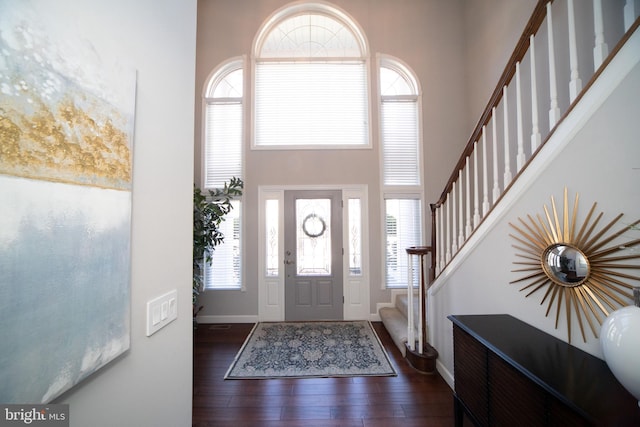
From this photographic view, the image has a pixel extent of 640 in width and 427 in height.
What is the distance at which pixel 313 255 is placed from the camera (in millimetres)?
4074

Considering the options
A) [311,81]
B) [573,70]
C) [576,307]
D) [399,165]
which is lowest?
[576,307]

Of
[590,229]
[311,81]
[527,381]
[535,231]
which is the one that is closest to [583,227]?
[590,229]

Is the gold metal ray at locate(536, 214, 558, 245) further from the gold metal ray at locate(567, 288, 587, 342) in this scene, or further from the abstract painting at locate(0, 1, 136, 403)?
the abstract painting at locate(0, 1, 136, 403)

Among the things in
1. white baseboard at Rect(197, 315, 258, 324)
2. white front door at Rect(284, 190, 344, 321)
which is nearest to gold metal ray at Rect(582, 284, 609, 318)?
white front door at Rect(284, 190, 344, 321)

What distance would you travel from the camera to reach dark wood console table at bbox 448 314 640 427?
0.91 metres

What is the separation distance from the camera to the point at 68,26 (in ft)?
2.28

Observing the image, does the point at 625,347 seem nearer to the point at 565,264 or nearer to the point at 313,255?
the point at 565,264

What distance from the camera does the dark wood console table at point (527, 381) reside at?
2.97 ft

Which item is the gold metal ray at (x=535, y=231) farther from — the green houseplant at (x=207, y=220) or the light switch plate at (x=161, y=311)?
the green houseplant at (x=207, y=220)

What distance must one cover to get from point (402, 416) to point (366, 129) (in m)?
3.65

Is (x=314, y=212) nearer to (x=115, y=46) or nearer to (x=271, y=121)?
(x=271, y=121)

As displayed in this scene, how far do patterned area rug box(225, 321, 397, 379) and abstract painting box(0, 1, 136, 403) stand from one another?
Answer: 215 cm

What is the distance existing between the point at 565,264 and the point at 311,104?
381cm

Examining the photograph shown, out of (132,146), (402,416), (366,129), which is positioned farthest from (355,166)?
(132,146)
